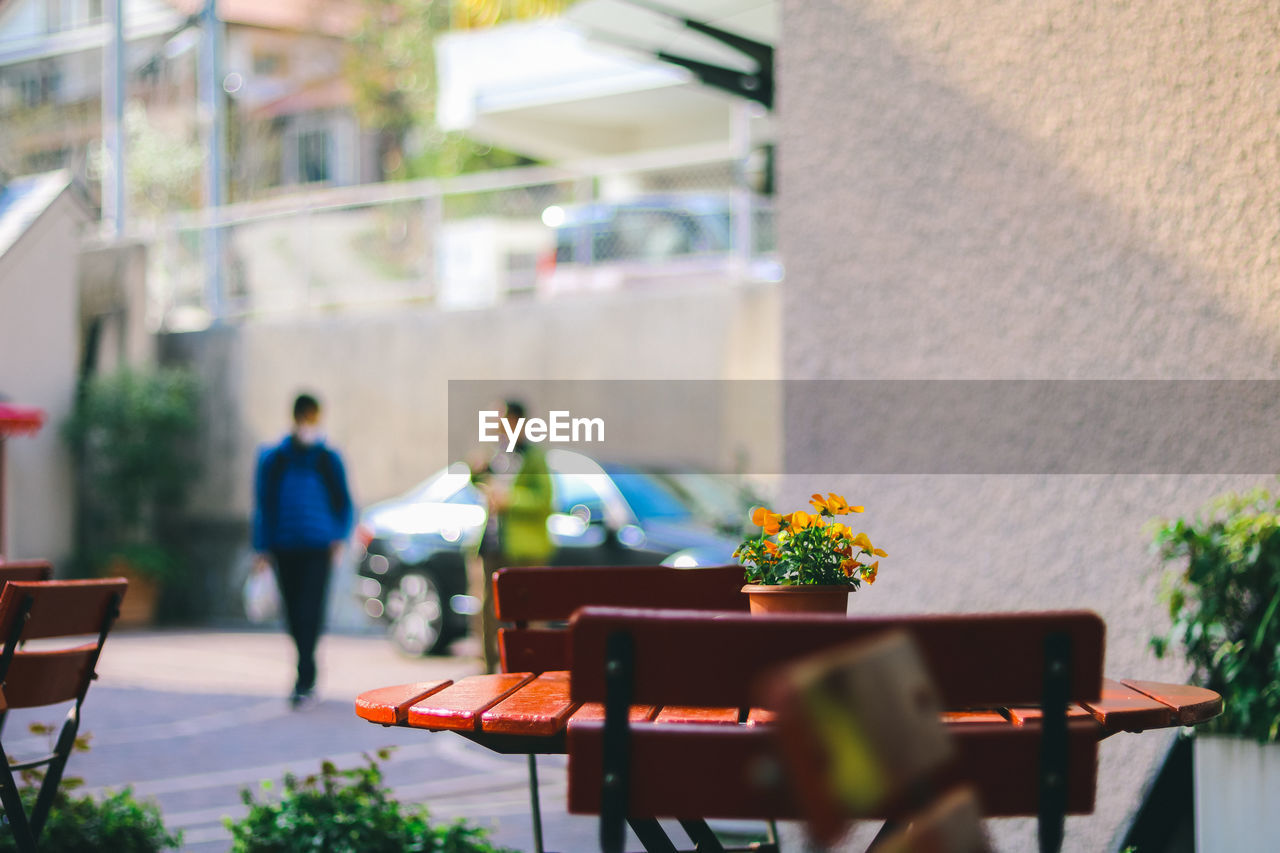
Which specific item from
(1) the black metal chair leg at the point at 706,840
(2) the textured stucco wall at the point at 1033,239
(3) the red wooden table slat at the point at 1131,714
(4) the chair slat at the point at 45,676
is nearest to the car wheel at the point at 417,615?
(2) the textured stucco wall at the point at 1033,239

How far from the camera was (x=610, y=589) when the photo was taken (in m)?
3.93

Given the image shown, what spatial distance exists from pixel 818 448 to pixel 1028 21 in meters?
1.59

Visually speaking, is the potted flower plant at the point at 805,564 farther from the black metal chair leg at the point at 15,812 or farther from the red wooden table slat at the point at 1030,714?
the black metal chair leg at the point at 15,812

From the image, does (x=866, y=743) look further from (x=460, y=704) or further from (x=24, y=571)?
(x=24, y=571)

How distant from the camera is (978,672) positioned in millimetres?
2375

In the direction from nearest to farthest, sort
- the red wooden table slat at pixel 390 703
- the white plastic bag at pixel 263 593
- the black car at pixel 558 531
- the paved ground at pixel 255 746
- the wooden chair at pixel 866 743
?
Answer: 1. the wooden chair at pixel 866 743
2. the red wooden table slat at pixel 390 703
3. the paved ground at pixel 255 746
4. the white plastic bag at pixel 263 593
5. the black car at pixel 558 531

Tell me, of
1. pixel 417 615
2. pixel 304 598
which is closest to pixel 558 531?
pixel 417 615

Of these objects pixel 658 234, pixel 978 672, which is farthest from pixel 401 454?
pixel 978 672

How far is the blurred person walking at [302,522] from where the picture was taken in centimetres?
951

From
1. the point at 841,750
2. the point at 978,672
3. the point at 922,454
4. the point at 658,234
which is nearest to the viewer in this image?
the point at 841,750

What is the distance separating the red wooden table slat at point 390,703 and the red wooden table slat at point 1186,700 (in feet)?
4.70

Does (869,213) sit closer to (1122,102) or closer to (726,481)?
(1122,102)

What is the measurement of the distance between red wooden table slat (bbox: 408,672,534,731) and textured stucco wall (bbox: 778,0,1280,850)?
2.21 meters

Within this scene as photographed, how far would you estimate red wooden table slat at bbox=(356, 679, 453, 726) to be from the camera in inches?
117
